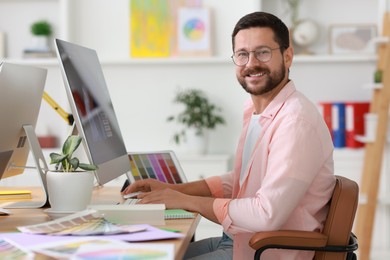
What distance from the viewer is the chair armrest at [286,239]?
1.95 metres

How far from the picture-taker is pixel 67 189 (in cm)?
194

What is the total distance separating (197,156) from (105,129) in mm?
2153

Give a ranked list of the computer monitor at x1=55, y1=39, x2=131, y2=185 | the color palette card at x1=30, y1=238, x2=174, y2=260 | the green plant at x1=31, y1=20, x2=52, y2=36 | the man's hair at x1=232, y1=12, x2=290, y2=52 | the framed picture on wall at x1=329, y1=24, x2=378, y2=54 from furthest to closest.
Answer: the green plant at x1=31, y1=20, x2=52, y2=36 → the framed picture on wall at x1=329, y1=24, x2=378, y2=54 → the man's hair at x1=232, y1=12, x2=290, y2=52 → the computer monitor at x1=55, y1=39, x2=131, y2=185 → the color palette card at x1=30, y1=238, x2=174, y2=260

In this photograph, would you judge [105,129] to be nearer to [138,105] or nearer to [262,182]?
[262,182]

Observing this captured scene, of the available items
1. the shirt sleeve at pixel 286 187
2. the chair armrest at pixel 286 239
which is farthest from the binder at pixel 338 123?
the chair armrest at pixel 286 239

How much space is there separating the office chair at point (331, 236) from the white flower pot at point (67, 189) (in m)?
0.50

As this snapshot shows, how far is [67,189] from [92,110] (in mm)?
395

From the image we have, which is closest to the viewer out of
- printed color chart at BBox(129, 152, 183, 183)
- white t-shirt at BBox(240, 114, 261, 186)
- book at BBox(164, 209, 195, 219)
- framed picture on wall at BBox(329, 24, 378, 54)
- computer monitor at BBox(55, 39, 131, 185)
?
book at BBox(164, 209, 195, 219)

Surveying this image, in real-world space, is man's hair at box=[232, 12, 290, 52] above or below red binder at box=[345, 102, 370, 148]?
above

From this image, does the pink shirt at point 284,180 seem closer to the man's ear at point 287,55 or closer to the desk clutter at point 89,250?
the man's ear at point 287,55

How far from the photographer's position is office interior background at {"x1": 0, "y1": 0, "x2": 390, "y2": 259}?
4.73 metres

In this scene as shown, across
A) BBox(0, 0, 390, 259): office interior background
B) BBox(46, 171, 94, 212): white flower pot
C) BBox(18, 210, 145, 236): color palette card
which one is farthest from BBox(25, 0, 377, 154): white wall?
BBox(18, 210, 145, 236): color palette card

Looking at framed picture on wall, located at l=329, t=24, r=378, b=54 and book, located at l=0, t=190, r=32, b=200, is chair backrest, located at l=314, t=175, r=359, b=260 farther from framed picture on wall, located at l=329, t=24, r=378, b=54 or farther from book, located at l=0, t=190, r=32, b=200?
framed picture on wall, located at l=329, t=24, r=378, b=54

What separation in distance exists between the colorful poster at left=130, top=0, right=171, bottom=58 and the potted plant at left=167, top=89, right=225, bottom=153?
340 millimetres
